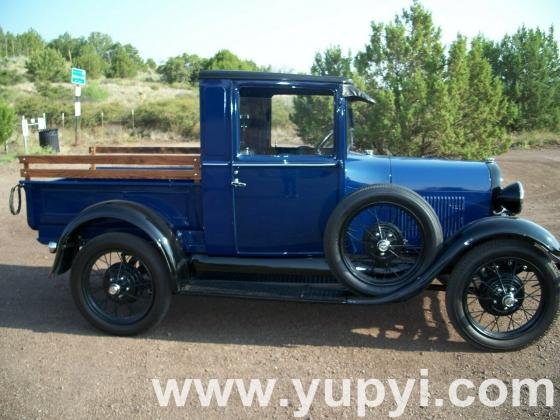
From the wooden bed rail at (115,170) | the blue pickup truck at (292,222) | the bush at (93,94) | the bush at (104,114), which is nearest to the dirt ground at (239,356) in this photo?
the blue pickup truck at (292,222)

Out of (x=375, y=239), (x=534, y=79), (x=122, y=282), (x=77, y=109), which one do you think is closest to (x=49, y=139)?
(x=77, y=109)

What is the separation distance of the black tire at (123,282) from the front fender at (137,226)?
0.34 ft

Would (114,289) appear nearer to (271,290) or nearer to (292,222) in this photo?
(271,290)

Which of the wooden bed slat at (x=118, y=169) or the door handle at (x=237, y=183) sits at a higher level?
the wooden bed slat at (x=118, y=169)

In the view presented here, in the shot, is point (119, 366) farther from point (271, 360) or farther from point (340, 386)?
point (340, 386)

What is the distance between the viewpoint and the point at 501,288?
12.1 ft

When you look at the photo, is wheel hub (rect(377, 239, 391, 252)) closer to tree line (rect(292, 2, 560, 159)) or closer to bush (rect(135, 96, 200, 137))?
tree line (rect(292, 2, 560, 159))

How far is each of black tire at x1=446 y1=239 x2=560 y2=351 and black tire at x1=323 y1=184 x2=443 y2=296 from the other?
11.0 inches

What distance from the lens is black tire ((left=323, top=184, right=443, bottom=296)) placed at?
3656 mm

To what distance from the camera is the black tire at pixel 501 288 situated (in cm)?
360

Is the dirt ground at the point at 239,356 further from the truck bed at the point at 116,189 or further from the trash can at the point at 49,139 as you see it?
the trash can at the point at 49,139

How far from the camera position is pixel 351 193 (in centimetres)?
379

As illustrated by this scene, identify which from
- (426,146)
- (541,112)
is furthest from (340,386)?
(541,112)

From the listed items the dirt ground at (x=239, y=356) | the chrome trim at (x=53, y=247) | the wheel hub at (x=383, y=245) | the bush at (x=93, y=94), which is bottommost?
the dirt ground at (x=239, y=356)
